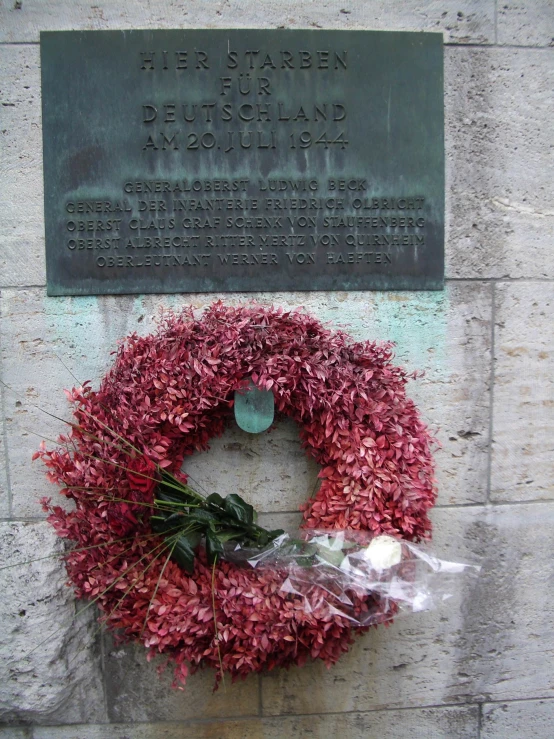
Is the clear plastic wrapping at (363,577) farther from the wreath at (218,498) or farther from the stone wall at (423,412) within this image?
the stone wall at (423,412)

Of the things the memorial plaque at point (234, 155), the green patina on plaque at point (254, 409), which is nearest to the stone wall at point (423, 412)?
the memorial plaque at point (234, 155)

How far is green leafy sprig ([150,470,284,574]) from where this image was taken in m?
2.58

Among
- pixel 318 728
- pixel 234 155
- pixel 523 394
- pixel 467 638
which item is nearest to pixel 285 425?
pixel 523 394

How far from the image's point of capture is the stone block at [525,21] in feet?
9.61

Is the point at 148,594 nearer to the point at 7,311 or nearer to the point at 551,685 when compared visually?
the point at 7,311

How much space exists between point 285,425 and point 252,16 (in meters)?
1.99

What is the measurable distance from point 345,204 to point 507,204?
0.83 meters

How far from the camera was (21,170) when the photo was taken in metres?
2.85

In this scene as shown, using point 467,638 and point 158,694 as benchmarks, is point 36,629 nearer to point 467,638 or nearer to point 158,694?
point 158,694

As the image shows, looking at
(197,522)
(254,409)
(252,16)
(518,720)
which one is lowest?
(518,720)

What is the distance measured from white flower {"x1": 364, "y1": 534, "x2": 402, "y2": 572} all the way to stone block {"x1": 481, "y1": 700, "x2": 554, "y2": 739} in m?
1.30

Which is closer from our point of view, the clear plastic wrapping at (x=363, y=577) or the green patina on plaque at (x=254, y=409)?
the clear plastic wrapping at (x=363, y=577)

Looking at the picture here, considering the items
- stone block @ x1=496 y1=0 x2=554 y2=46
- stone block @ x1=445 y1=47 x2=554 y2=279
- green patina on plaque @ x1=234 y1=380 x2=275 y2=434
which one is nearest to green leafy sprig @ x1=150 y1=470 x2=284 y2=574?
green patina on plaque @ x1=234 y1=380 x2=275 y2=434

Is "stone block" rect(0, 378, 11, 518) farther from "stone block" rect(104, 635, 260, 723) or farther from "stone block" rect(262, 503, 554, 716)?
"stone block" rect(262, 503, 554, 716)
